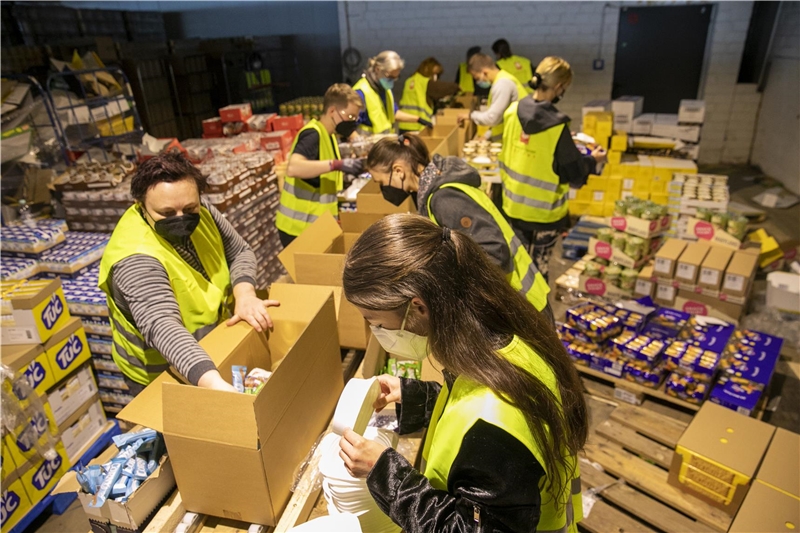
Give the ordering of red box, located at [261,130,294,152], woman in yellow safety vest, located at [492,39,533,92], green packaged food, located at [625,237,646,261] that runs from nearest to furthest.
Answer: green packaged food, located at [625,237,646,261] < red box, located at [261,130,294,152] < woman in yellow safety vest, located at [492,39,533,92]

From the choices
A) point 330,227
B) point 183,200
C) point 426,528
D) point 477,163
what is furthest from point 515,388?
point 477,163

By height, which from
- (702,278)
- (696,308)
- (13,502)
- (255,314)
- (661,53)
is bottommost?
(696,308)

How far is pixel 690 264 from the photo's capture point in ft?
14.3

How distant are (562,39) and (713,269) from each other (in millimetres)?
6400

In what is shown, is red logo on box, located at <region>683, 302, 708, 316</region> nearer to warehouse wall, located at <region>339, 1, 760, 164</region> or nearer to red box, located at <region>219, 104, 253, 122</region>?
red box, located at <region>219, 104, 253, 122</region>

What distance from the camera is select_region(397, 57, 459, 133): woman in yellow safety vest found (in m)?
6.71

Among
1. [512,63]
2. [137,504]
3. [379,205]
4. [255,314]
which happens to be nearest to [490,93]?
[379,205]

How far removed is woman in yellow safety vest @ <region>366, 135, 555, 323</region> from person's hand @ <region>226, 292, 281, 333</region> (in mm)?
791

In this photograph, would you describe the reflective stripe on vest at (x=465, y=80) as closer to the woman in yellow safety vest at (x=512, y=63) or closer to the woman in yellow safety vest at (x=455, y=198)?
the woman in yellow safety vest at (x=512, y=63)

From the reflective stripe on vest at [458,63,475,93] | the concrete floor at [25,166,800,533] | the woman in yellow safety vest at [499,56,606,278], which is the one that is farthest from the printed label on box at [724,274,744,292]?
the reflective stripe on vest at [458,63,475,93]

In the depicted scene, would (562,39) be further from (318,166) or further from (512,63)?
(318,166)

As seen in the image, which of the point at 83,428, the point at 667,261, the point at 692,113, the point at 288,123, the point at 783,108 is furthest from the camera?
the point at 783,108

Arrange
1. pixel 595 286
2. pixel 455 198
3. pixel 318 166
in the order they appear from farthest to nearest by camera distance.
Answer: pixel 595 286 → pixel 318 166 → pixel 455 198

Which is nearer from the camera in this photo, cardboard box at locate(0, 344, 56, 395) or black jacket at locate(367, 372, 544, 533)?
black jacket at locate(367, 372, 544, 533)
